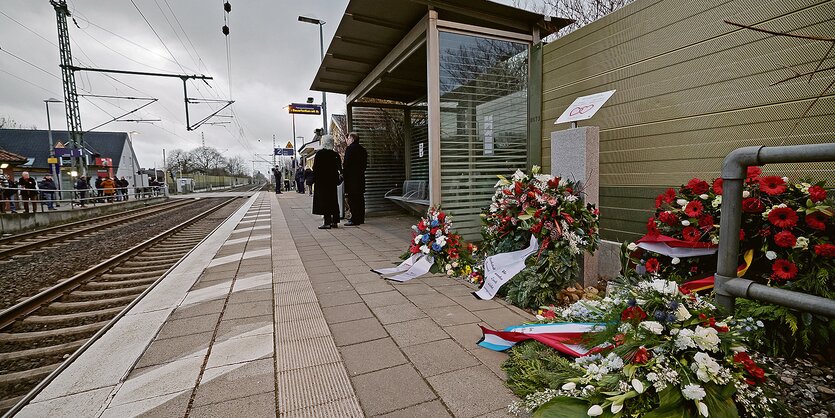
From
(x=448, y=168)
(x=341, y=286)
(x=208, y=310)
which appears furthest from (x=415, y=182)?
(x=208, y=310)

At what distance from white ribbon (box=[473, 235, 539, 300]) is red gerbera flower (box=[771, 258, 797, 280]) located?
1656 millimetres

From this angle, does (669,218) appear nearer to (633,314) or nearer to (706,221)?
(706,221)

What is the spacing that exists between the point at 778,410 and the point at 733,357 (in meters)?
0.29

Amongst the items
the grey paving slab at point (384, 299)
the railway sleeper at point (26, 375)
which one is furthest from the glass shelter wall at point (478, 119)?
the railway sleeper at point (26, 375)

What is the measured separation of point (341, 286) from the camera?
3.80 metres

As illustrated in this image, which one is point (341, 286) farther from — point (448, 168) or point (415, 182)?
point (415, 182)

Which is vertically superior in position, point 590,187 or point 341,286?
point 590,187

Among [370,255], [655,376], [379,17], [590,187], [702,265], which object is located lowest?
[370,255]

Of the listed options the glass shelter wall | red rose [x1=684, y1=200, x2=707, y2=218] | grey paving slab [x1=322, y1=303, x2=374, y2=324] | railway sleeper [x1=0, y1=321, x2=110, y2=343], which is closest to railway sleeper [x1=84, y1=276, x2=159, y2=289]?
railway sleeper [x1=0, y1=321, x2=110, y2=343]

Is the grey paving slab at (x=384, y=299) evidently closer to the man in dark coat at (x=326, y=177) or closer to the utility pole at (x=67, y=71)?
the man in dark coat at (x=326, y=177)

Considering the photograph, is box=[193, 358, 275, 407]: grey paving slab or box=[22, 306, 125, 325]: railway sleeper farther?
box=[22, 306, 125, 325]: railway sleeper

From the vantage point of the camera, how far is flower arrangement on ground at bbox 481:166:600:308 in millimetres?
3180

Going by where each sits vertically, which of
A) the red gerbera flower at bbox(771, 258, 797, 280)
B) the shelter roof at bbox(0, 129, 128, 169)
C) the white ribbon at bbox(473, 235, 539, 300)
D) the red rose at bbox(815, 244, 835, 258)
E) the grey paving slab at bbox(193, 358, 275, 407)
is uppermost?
the shelter roof at bbox(0, 129, 128, 169)

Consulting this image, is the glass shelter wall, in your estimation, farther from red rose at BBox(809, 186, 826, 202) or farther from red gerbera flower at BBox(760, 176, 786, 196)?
red rose at BBox(809, 186, 826, 202)
